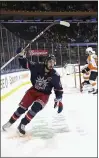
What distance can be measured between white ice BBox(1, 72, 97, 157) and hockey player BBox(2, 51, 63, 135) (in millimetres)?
32

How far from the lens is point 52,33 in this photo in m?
1.73

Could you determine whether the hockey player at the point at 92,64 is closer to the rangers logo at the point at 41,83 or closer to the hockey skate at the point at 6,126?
the rangers logo at the point at 41,83

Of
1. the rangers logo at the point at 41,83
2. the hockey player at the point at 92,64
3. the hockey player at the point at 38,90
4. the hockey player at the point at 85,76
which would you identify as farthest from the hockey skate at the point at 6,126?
the hockey player at the point at 85,76

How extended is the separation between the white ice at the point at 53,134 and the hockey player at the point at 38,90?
1.2 inches

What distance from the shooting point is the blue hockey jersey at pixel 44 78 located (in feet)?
4.56

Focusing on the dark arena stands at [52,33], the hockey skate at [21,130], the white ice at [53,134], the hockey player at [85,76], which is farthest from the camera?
the hockey player at [85,76]

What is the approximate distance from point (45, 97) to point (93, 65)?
748mm

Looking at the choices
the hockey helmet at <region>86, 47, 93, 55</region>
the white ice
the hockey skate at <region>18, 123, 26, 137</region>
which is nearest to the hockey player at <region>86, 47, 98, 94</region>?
the hockey helmet at <region>86, 47, 93, 55</region>

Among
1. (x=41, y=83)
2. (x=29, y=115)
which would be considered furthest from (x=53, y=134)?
(x=41, y=83)

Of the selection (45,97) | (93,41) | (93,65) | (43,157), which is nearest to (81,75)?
(93,65)

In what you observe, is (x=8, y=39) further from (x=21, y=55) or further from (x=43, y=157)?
(x=43, y=157)

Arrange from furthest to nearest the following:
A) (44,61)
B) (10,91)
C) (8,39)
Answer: (10,91) < (8,39) < (44,61)

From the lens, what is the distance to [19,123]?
1.46m

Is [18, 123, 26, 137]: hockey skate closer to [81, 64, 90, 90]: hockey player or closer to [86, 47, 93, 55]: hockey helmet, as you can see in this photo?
[86, 47, 93, 55]: hockey helmet
